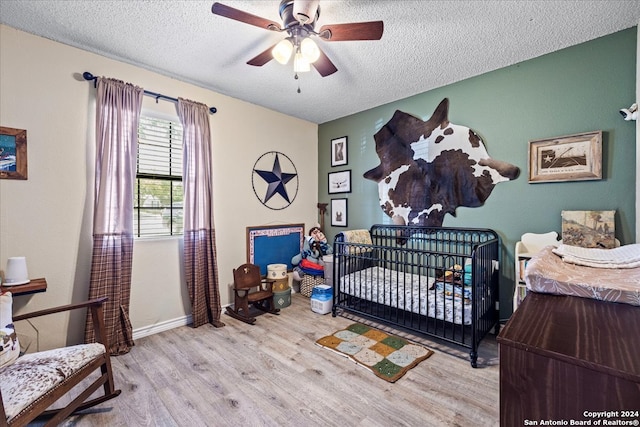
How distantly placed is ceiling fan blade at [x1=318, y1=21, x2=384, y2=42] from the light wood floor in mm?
2218

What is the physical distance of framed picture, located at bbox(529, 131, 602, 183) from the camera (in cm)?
Result: 208

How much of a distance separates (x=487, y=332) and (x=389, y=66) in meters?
2.53

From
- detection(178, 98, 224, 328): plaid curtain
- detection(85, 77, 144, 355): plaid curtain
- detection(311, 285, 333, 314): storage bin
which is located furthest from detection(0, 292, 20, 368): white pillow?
detection(311, 285, 333, 314): storage bin

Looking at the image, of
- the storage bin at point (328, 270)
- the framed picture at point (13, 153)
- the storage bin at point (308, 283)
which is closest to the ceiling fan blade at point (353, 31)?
the framed picture at point (13, 153)

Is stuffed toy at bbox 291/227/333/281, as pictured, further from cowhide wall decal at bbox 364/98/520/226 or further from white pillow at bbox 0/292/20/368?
white pillow at bbox 0/292/20/368

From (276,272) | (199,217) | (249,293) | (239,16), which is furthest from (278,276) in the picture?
(239,16)

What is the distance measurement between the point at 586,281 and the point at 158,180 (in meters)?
3.15

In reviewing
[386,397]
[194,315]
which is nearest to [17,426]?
[194,315]

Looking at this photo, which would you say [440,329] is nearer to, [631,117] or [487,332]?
[487,332]

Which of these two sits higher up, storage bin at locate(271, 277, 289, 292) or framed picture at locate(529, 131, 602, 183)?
framed picture at locate(529, 131, 602, 183)

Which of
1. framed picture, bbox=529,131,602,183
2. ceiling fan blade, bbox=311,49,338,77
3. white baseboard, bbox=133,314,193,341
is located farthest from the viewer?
white baseboard, bbox=133,314,193,341

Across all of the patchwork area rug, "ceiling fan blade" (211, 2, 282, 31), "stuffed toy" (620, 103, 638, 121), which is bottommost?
the patchwork area rug

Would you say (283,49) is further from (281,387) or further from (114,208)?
(281,387)

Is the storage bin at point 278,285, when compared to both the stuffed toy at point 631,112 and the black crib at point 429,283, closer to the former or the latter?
the black crib at point 429,283
